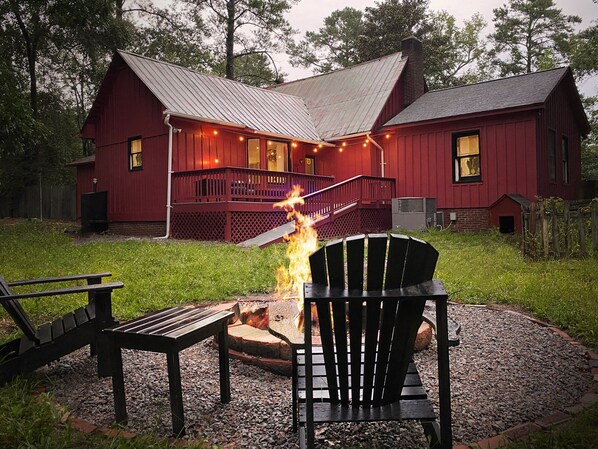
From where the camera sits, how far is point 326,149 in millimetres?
18703

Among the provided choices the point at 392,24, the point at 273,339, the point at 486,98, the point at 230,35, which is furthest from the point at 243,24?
the point at 273,339

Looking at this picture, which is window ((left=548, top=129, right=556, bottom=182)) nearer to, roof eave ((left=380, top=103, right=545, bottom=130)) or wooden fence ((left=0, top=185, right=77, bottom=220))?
roof eave ((left=380, top=103, right=545, bottom=130))

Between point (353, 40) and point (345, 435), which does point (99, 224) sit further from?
point (353, 40)

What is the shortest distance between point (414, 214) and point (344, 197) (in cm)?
225

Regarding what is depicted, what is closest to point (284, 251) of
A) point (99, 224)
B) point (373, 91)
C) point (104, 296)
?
point (104, 296)

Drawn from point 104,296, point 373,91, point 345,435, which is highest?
point 373,91

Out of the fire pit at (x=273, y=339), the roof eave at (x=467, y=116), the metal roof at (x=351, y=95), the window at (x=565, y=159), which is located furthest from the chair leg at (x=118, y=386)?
the window at (x=565, y=159)

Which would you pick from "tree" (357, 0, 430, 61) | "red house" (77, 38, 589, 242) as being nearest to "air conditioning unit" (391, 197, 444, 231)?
"red house" (77, 38, 589, 242)

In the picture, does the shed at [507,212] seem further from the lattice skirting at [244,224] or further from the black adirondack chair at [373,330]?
the black adirondack chair at [373,330]

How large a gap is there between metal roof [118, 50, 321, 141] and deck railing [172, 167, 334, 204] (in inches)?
77.6

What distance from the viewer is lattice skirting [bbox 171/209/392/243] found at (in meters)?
13.2

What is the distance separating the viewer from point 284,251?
10.2 m

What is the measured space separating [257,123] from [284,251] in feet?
24.6

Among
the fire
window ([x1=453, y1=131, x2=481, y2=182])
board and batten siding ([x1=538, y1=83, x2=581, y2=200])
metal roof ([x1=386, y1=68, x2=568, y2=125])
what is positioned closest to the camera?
the fire
